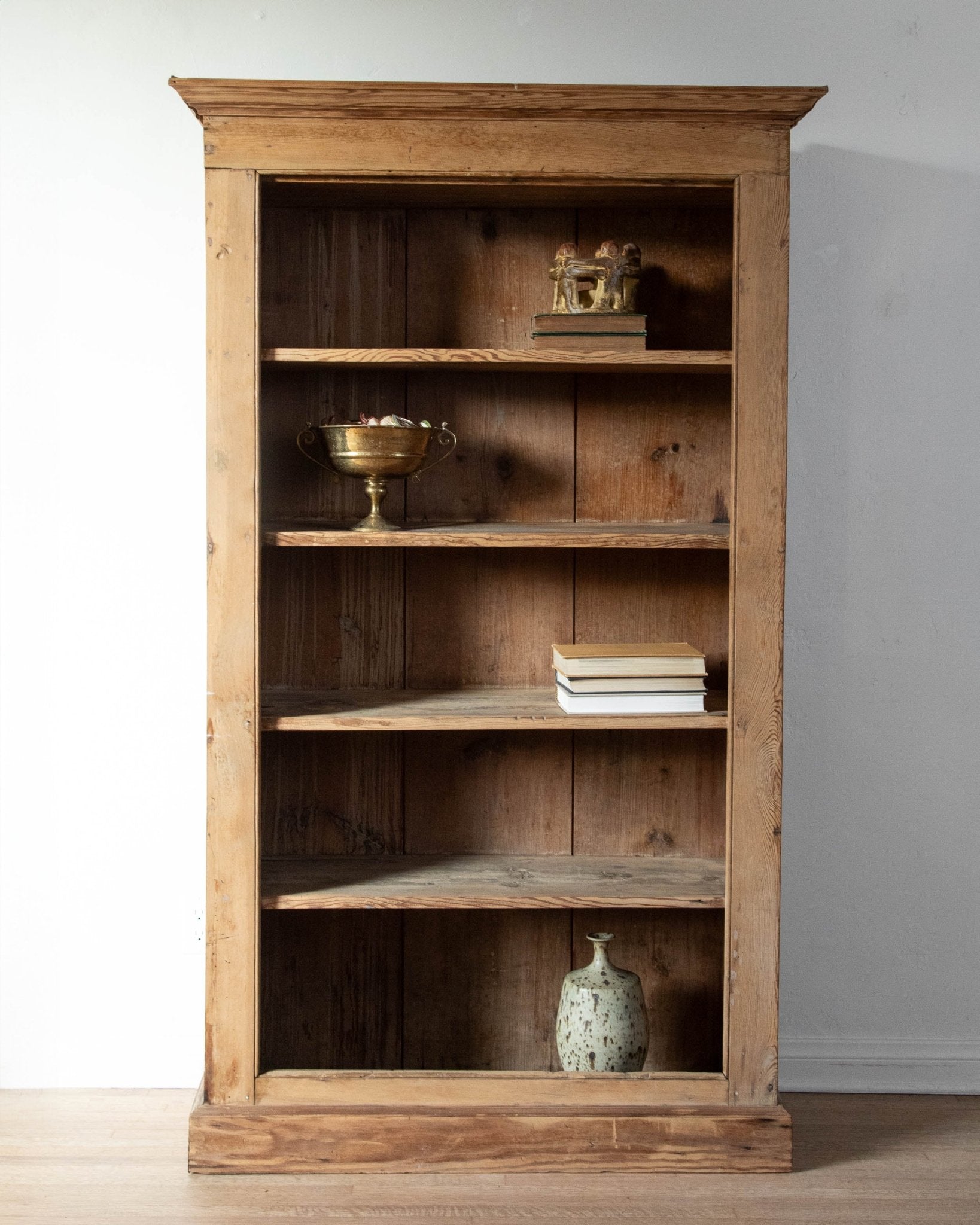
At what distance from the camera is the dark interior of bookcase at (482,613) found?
2.48 meters

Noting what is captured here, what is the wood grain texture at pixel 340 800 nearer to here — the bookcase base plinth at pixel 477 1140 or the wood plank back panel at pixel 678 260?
the bookcase base plinth at pixel 477 1140

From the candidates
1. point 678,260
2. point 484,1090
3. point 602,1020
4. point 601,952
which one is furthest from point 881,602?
point 484,1090

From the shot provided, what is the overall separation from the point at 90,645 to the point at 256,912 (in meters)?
0.75

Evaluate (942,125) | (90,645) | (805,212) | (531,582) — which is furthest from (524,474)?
(942,125)

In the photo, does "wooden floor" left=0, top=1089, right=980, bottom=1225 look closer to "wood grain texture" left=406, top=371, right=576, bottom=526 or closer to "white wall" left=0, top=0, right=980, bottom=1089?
"white wall" left=0, top=0, right=980, bottom=1089

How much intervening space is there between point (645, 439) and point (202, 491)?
0.97 metres

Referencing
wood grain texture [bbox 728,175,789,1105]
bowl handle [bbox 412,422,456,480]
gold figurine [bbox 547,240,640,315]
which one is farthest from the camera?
bowl handle [bbox 412,422,456,480]

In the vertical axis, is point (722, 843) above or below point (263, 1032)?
above

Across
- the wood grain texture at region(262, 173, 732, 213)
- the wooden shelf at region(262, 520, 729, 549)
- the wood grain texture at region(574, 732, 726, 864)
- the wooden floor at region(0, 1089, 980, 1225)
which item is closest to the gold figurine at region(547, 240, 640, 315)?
the wood grain texture at region(262, 173, 732, 213)

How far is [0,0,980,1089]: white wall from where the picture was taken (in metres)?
2.52

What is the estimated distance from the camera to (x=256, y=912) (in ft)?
7.24

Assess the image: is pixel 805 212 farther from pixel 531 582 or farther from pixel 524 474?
pixel 531 582

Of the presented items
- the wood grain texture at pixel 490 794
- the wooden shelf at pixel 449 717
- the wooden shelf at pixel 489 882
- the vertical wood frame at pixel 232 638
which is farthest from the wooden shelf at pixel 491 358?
the wooden shelf at pixel 489 882

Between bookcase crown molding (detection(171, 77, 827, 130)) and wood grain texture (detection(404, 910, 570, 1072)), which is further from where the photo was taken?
wood grain texture (detection(404, 910, 570, 1072))
